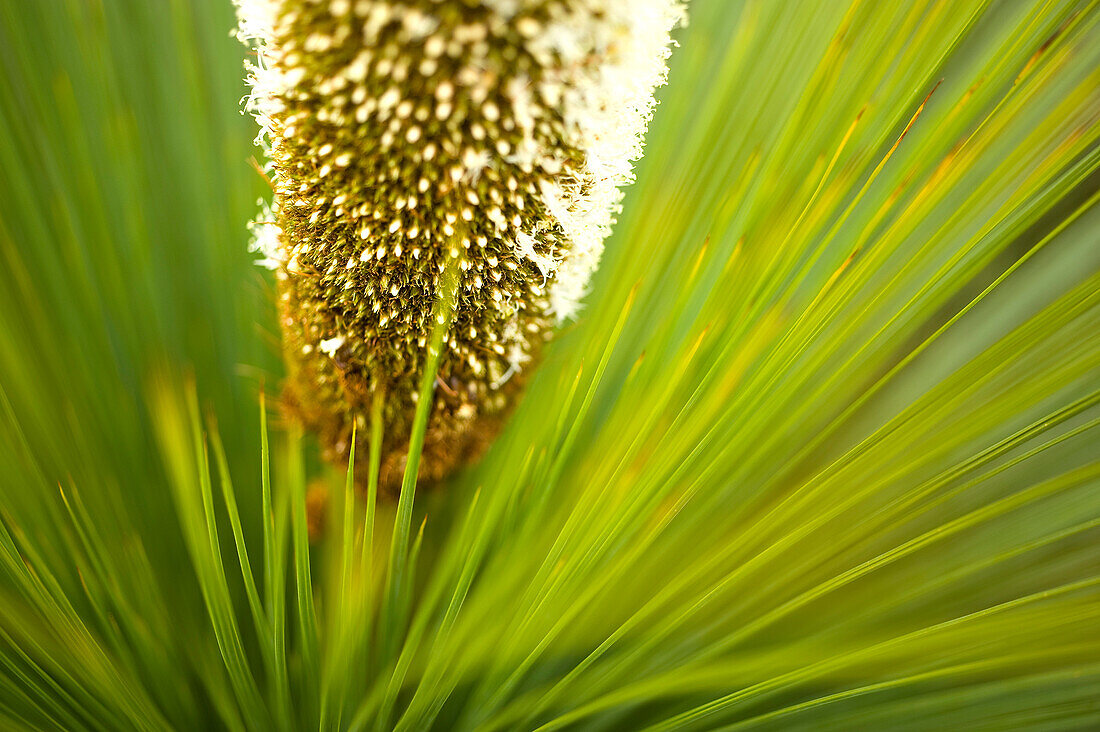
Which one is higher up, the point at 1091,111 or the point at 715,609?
the point at 1091,111

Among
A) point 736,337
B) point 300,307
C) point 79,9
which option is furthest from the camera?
point 79,9

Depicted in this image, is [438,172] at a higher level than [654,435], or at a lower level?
higher

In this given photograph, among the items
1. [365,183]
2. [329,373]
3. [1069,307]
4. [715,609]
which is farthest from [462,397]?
[1069,307]

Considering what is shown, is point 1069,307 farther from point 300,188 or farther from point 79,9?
point 79,9

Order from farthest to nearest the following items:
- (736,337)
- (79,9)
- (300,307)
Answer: (79,9), (300,307), (736,337)

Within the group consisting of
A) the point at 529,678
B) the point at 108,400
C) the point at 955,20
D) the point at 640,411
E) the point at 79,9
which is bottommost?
the point at 529,678

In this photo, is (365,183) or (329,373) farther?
(329,373)

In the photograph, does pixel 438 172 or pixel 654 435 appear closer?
pixel 438 172

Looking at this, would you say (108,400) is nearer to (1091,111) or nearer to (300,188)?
(300,188)
